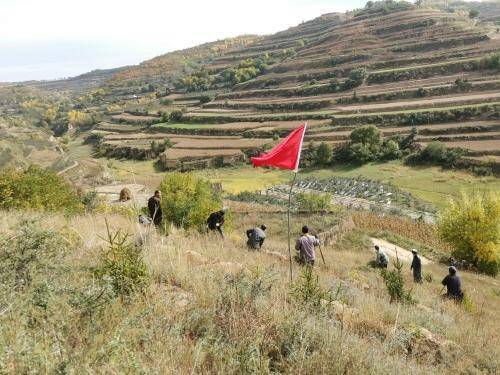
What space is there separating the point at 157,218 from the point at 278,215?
43.3 ft

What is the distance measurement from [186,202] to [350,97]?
215 feet

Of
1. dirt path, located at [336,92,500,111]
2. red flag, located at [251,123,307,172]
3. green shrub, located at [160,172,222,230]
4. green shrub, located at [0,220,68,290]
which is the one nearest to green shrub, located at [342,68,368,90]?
dirt path, located at [336,92,500,111]

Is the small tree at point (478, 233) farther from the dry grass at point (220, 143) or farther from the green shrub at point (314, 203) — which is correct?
the dry grass at point (220, 143)

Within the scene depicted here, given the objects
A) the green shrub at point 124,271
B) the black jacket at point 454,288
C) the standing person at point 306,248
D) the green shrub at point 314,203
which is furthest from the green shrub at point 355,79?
the green shrub at point 124,271

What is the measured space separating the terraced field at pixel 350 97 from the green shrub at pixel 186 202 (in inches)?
1675

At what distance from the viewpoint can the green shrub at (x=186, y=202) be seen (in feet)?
56.1

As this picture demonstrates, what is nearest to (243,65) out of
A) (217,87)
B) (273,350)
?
(217,87)

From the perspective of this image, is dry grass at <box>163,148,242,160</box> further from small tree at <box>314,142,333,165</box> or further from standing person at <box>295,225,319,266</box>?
standing person at <box>295,225,319,266</box>

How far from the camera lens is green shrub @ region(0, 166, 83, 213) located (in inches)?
567

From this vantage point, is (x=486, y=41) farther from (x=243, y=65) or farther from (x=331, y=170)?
(x=243, y=65)

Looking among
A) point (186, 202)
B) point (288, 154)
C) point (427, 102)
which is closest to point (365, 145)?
point (427, 102)

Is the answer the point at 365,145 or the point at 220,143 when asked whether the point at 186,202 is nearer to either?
the point at 365,145

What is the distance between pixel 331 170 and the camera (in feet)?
190

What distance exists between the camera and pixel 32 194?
1527cm
